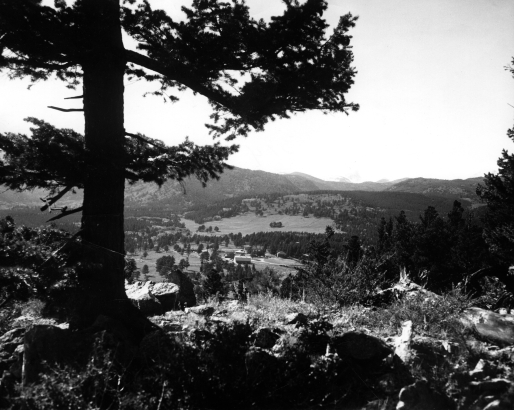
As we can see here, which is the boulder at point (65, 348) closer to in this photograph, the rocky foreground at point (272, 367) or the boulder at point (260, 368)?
the rocky foreground at point (272, 367)

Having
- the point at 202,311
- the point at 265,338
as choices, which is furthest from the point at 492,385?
the point at 202,311

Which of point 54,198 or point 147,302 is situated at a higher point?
point 54,198

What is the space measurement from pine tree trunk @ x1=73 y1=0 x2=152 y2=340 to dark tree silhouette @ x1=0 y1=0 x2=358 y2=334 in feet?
0.05

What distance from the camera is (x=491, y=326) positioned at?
13.2ft

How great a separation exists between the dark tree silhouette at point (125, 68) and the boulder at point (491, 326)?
11.7ft

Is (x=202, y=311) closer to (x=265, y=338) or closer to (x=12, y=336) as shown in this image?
(x=265, y=338)

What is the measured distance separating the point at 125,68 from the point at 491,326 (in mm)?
6529

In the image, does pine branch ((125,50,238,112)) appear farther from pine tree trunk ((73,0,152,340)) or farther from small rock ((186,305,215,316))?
small rock ((186,305,215,316))

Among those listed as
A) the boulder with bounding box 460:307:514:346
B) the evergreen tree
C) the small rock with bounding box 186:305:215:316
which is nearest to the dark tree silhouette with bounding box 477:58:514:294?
the evergreen tree

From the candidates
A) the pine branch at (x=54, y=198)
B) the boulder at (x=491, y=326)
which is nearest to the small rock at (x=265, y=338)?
the boulder at (x=491, y=326)

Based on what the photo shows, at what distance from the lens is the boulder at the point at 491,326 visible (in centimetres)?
385

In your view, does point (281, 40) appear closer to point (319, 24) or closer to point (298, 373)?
point (319, 24)

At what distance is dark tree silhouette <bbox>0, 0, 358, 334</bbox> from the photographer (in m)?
4.48

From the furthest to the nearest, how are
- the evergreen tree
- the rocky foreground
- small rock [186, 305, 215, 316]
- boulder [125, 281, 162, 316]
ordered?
1. the evergreen tree
2. boulder [125, 281, 162, 316]
3. small rock [186, 305, 215, 316]
4. the rocky foreground
